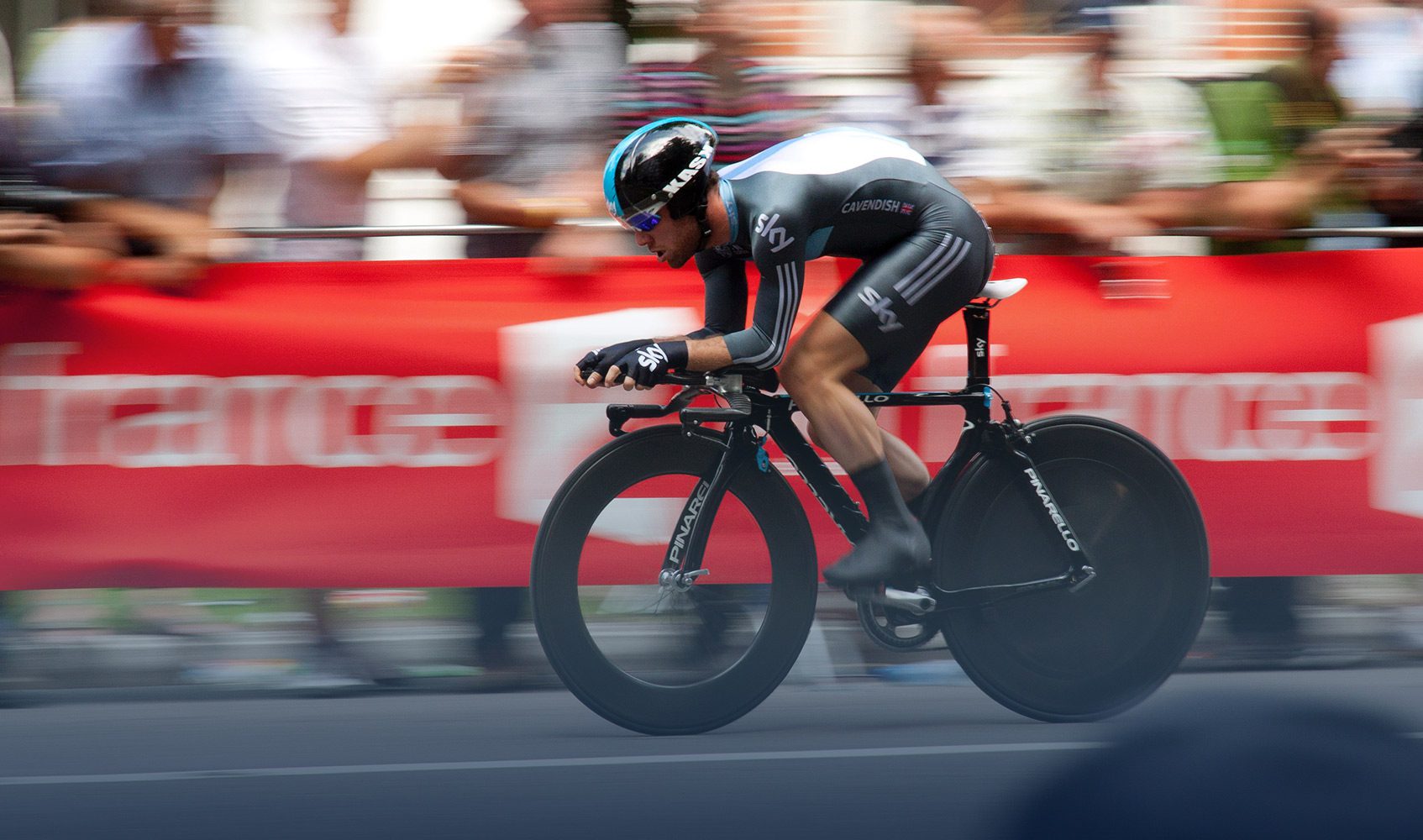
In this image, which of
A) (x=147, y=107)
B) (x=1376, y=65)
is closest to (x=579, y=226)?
(x=147, y=107)

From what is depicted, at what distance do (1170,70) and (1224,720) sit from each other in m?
4.07

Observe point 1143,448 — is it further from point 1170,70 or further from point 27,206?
point 27,206

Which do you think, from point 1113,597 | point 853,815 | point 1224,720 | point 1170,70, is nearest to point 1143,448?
point 1113,597

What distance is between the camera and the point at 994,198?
5.88m

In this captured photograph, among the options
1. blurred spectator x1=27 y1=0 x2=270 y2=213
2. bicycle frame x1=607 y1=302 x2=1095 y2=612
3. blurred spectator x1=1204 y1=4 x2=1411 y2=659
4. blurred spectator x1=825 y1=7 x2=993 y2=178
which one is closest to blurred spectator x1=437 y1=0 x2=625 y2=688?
blurred spectator x1=27 y1=0 x2=270 y2=213

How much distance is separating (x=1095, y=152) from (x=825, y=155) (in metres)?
1.89

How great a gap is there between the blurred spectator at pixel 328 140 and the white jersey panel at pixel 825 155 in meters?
1.87

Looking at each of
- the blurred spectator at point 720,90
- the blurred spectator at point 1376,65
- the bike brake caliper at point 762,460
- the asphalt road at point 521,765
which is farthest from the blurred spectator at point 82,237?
the blurred spectator at point 1376,65

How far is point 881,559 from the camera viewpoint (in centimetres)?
434

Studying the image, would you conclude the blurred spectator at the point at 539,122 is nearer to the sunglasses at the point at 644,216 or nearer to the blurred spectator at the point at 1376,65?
the sunglasses at the point at 644,216

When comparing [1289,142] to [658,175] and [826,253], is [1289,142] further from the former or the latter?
[658,175]

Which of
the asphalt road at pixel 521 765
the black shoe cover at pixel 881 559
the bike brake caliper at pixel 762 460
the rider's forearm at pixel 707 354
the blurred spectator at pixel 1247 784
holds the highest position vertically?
the blurred spectator at pixel 1247 784

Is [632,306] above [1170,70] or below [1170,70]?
below

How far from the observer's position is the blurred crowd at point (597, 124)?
570 centimetres
